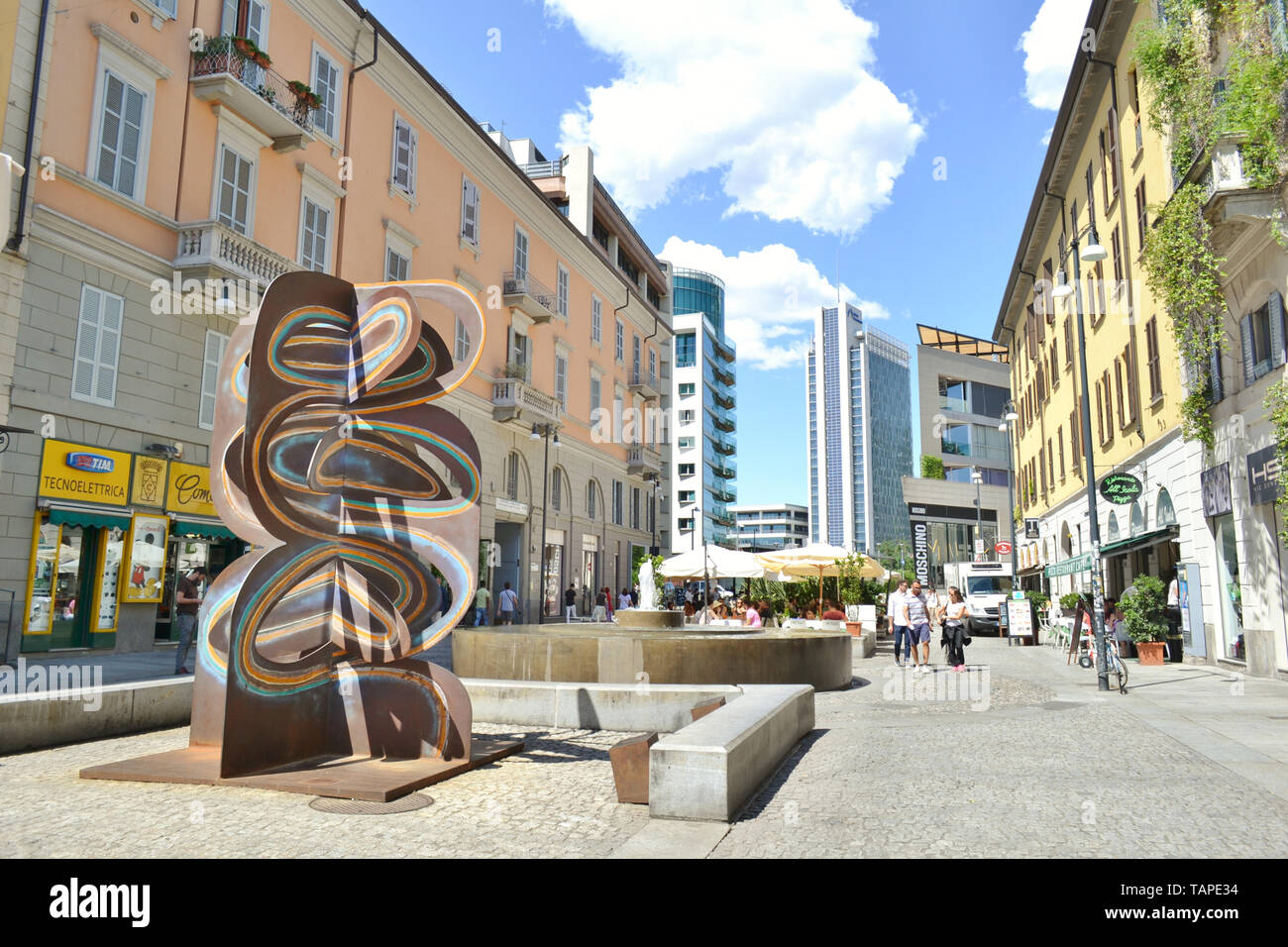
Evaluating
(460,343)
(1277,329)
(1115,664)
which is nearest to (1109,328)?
(1277,329)

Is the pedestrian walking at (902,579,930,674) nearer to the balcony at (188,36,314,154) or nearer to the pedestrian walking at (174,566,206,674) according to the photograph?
the pedestrian walking at (174,566,206,674)

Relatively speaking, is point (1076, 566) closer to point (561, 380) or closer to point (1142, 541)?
point (1142, 541)

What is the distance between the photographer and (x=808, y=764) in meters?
8.12

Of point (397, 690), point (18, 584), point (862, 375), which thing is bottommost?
point (397, 690)

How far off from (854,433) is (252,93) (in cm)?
17850

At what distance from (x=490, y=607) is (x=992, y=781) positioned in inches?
974

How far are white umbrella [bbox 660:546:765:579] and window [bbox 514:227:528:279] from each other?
51.3 feet

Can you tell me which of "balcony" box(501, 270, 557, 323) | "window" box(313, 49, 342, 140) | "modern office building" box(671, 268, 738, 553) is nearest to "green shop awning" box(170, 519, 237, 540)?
"window" box(313, 49, 342, 140)

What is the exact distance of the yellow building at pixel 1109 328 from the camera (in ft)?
66.0

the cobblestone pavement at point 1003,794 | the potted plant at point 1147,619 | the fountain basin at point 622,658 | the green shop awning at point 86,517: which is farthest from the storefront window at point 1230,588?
the green shop awning at point 86,517

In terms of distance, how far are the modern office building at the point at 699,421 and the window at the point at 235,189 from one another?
72.6 meters

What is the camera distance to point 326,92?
78.1 feet
